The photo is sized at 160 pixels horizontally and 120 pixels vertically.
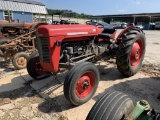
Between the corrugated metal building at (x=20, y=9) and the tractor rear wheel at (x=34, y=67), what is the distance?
20.7m

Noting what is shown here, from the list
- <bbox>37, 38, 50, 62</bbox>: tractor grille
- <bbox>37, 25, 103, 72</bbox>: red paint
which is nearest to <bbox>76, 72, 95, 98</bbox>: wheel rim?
<bbox>37, 25, 103, 72</bbox>: red paint

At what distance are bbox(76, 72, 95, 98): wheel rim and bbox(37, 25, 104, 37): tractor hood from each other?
3.16ft

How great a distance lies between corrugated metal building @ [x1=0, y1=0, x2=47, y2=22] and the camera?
24.1 metres

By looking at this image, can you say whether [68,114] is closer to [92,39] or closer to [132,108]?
[132,108]

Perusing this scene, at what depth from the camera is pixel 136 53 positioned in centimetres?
507

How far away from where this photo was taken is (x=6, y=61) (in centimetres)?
735

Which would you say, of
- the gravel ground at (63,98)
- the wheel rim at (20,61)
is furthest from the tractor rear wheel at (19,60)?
the gravel ground at (63,98)

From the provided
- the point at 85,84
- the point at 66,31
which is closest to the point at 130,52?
the point at 85,84

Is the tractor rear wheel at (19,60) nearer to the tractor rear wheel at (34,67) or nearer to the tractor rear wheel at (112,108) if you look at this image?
the tractor rear wheel at (34,67)

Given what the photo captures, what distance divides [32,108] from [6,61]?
4.21 metres

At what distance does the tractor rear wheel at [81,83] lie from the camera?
3502mm

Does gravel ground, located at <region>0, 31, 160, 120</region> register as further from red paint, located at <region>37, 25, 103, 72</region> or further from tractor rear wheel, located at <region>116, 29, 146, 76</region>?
red paint, located at <region>37, 25, 103, 72</region>

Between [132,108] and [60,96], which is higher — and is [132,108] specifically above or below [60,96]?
above

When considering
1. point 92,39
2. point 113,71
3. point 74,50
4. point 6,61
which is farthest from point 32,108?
point 6,61
